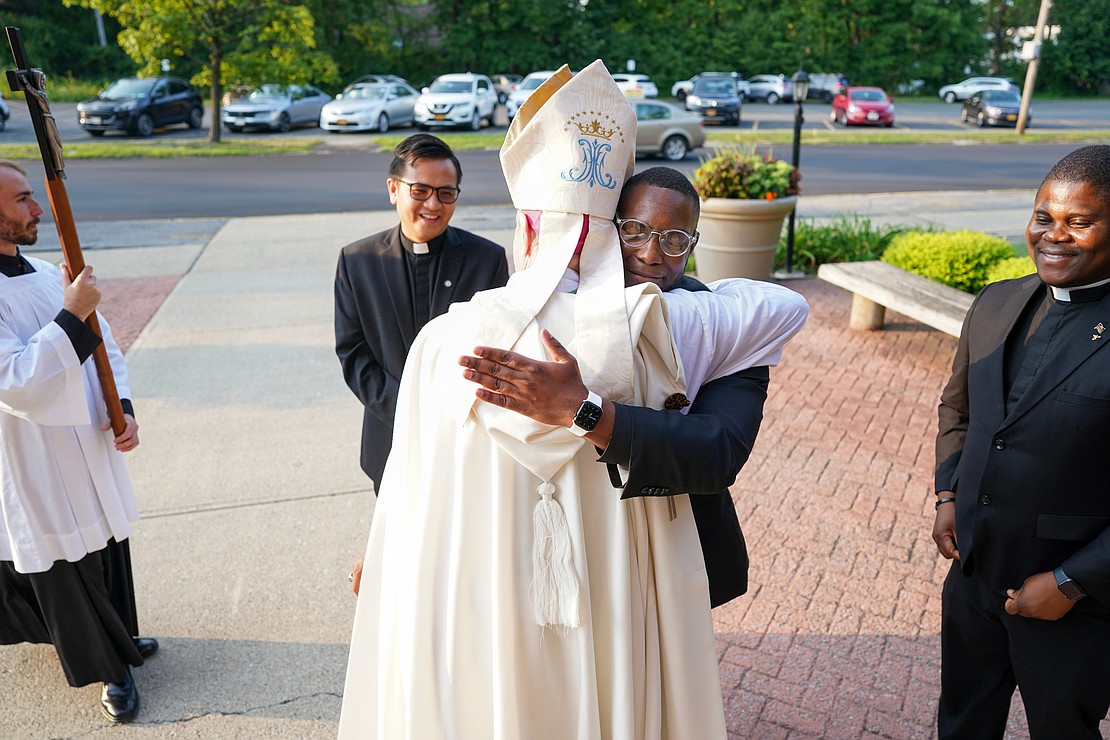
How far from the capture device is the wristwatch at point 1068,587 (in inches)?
84.0

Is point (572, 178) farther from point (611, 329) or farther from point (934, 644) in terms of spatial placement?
point (934, 644)

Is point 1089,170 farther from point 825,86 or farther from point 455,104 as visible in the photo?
point 825,86

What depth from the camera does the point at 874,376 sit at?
6453 mm

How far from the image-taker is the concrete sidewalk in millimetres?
3217

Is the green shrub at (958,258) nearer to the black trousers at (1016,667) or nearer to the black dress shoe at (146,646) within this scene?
the black trousers at (1016,667)

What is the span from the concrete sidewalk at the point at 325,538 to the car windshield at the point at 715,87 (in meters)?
23.2

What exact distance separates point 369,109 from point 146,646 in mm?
23154

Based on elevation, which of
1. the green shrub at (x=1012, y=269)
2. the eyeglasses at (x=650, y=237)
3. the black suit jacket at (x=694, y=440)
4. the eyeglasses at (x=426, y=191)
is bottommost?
the green shrub at (x=1012, y=269)

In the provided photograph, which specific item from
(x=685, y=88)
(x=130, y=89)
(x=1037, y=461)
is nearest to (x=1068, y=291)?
(x=1037, y=461)

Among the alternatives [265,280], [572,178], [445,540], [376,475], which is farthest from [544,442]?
[265,280]

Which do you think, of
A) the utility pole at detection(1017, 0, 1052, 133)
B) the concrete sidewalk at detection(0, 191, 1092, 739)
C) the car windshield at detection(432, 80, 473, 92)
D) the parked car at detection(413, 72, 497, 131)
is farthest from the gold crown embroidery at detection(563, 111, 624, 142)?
the utility pole at detection(1017, 0, 1052, 133)

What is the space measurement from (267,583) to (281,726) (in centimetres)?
98

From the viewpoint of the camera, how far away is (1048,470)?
218 centimetres

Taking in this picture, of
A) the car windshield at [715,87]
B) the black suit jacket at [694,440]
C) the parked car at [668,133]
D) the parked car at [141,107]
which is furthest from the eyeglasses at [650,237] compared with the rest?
the car windshield at [715,87]
